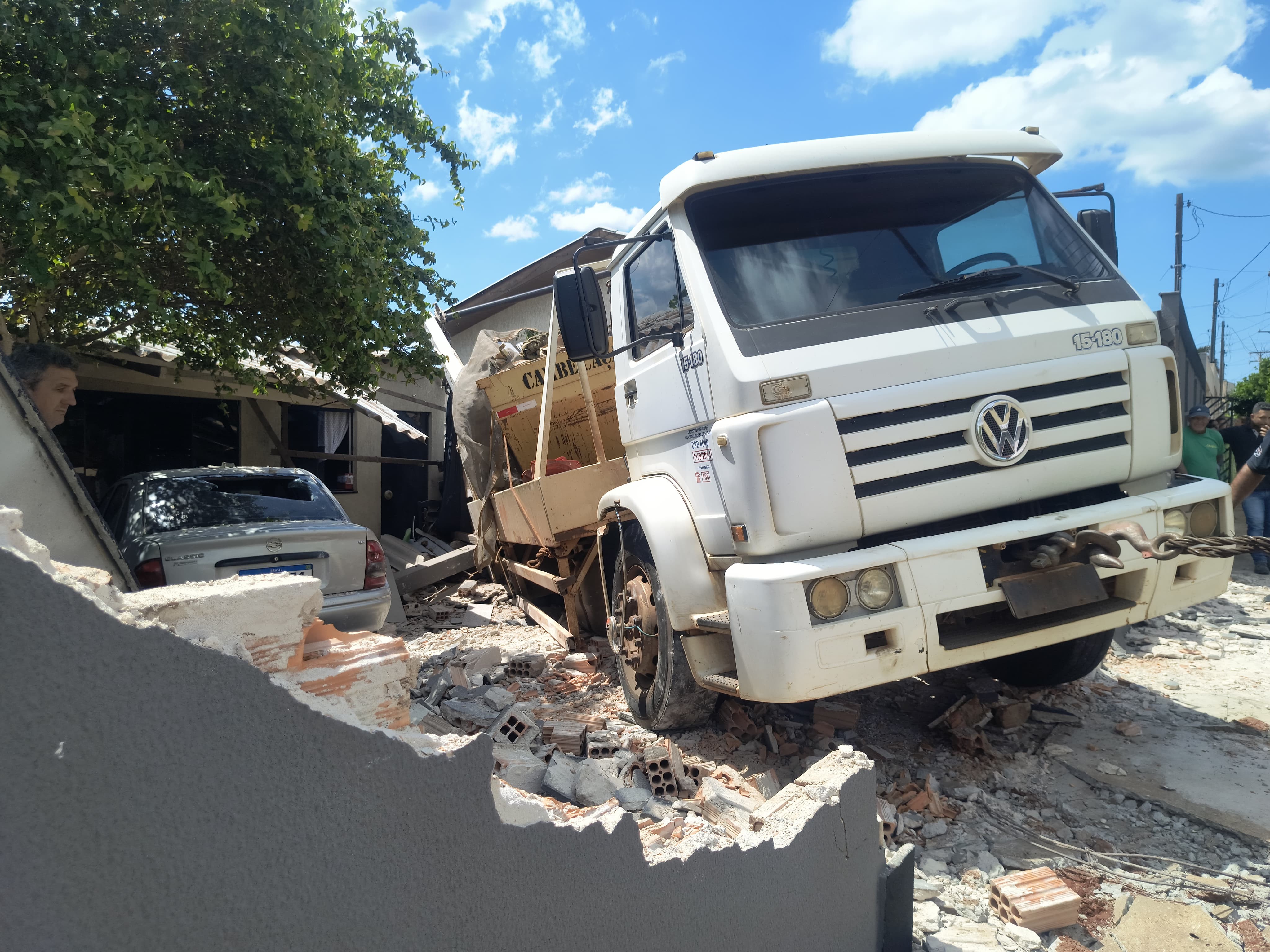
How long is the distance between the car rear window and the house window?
7.40 meters

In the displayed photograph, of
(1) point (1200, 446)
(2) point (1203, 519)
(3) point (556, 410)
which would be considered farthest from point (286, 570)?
(1) point (1200, 446)

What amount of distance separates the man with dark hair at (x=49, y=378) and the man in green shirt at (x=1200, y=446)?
8.32 m

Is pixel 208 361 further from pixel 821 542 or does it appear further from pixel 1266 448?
pixel 1266 448

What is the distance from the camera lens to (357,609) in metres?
5.89

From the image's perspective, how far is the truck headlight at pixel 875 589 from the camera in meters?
3.11

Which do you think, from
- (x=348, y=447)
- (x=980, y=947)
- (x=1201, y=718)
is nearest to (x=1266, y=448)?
(x=1201, y=718)

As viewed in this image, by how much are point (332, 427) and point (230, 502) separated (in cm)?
812

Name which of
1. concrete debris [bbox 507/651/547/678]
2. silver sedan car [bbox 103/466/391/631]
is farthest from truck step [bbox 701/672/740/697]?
silver sedan car [bbox 103/466/391/631]

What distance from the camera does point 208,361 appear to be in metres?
8.71

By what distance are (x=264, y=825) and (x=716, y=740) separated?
3023 millimetres

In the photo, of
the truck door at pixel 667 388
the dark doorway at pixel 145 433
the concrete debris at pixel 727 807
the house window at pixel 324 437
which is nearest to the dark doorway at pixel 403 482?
the house window at pixel 324 437

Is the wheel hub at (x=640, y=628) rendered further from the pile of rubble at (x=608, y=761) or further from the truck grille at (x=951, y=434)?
the truck grille at (x=951, y=434)

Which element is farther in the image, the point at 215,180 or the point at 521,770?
the point at 215,180

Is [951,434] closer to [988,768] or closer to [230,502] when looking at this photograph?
[988,768]
